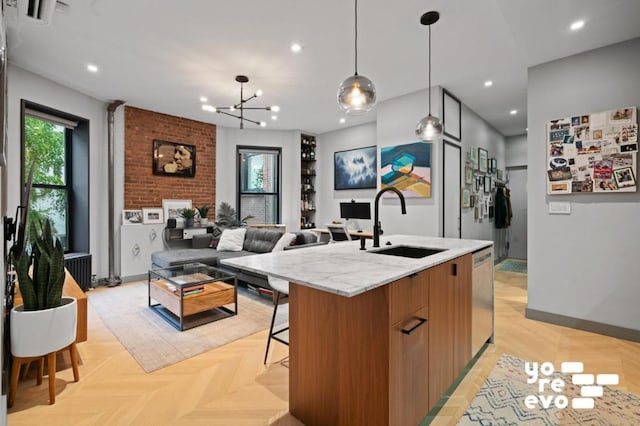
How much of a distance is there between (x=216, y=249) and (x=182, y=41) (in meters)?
3.13

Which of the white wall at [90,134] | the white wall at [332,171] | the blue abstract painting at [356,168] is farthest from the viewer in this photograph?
the white wall at [332,171]

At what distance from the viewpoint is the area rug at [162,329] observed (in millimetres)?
2502

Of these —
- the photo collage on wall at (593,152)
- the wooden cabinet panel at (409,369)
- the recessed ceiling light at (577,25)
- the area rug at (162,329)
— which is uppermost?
the recessed ceiling light at (577,25)

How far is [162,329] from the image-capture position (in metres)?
2.98

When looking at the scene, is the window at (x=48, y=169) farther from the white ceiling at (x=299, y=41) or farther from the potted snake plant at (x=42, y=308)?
the potted snake plant at (x=42, y=308)

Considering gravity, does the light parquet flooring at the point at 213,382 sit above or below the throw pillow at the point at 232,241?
below

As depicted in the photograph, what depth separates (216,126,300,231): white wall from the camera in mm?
6246

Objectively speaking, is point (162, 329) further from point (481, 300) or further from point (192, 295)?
point (481, 300)

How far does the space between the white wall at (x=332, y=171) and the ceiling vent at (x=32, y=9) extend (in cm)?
496

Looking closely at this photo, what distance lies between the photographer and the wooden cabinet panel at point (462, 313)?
6.31ft

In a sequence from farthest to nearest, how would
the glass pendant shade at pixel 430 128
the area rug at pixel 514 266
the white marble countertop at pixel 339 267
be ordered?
the area rug at pixel 514 266
the glass pendant shade at pixel 430 128
the white marble countertop at pixel 339 267

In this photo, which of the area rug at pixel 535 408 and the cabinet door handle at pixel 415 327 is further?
the area rug at pixel 535 408

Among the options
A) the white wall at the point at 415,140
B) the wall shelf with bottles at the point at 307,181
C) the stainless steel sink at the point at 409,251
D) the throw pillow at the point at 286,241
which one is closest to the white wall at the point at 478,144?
the white wall at the point at 415,140

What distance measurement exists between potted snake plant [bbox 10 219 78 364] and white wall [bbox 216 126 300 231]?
4.27 metres
